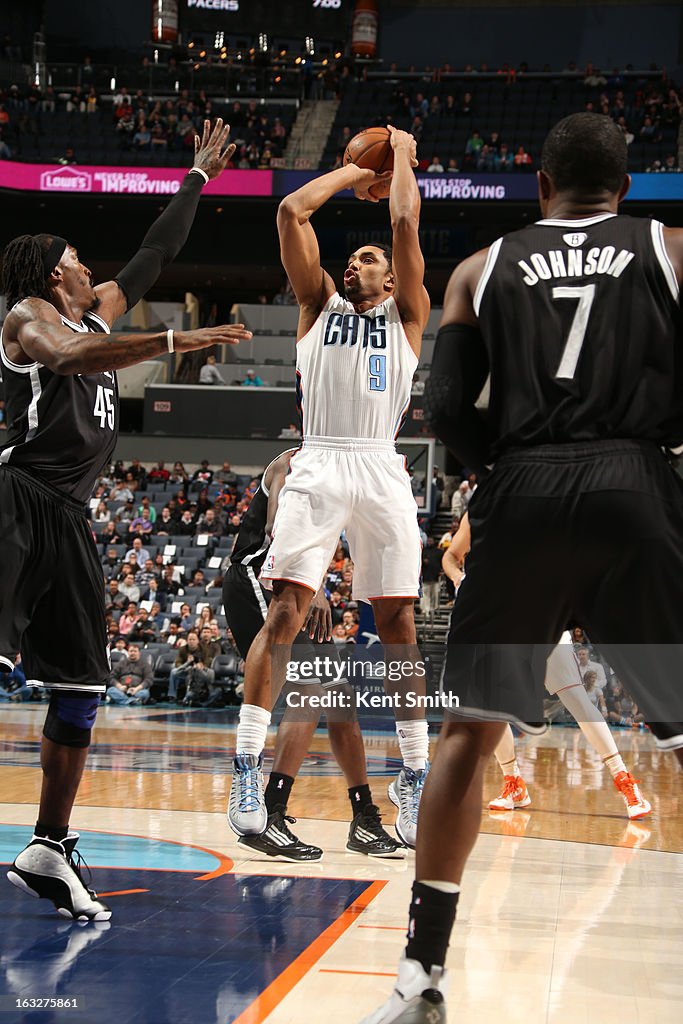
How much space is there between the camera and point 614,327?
255cm

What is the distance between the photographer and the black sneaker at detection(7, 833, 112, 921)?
3.97m

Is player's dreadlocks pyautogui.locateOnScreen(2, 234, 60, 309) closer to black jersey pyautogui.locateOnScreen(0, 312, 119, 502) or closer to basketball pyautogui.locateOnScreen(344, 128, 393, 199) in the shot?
black jersey pyautogui.locateOnScreen(0, 312, 119, 502)

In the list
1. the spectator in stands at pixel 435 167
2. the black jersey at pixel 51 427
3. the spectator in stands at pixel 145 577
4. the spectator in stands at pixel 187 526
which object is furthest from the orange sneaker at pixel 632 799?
the spectator in stands at pixel 435 167

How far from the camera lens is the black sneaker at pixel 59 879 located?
3.97 metres

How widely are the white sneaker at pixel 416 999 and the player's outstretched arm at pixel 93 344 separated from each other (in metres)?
2.07

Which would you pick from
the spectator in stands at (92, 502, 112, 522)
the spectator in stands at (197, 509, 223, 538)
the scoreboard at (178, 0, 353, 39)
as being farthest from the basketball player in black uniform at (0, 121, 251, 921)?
the scoreboard at (178, 0, 353, 39)

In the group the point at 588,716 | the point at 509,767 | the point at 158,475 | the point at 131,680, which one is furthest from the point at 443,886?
the point at 158,475

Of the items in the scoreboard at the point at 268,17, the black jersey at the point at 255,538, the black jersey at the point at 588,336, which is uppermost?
the scoreboard at the point at 268,17

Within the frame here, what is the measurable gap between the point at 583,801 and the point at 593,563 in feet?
18.5

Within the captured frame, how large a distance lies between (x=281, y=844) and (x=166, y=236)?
2.80m

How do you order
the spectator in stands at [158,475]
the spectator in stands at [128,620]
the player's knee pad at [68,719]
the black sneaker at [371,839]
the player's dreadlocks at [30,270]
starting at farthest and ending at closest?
the spectator in stands at [158,475]
the spectator in stands at [128,620]
the black sneaker at [371,839]
the player's dreadlocks at [30,270]
the player's knee pad at [68,719]

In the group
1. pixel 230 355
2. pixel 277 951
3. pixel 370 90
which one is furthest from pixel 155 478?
pixel 277 951

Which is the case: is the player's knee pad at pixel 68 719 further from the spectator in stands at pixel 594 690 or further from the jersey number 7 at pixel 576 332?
the spectator in stands at pixel 594 690

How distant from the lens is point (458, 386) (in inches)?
106
